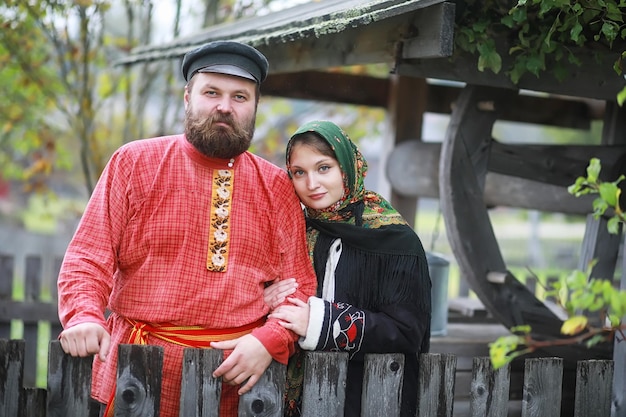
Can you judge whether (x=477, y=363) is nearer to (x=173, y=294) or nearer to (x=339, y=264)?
(x=339, y=264)

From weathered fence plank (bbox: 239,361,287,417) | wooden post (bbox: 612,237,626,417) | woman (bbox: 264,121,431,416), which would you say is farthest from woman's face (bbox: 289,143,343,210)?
wooden post (bbox: 612,237,626,417)

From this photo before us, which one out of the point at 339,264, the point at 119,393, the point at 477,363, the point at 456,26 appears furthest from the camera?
the point at 456,26

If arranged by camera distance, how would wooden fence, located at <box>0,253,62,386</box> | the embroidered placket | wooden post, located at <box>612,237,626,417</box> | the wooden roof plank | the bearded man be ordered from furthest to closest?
wooden fence, located at <box>0,253,62,386</box>
the wooden roof plank
wooden post, located at <box>612,237,626,417</box>
the embroidered placket
the bearded man

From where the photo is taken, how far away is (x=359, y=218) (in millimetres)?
2971

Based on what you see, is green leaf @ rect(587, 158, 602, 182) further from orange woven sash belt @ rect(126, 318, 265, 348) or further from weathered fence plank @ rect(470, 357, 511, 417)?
orange woven sash belt @ rect(126, 318, 265, 348)

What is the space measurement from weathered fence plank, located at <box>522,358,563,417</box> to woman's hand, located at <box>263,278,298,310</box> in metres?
0.84

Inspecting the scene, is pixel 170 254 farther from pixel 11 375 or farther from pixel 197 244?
pixel 11 375

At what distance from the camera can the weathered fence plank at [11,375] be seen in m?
2.32

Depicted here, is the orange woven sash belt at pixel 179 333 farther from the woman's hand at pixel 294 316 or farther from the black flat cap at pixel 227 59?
the black flat cap at pixel 227 59

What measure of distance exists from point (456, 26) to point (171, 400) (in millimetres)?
1916

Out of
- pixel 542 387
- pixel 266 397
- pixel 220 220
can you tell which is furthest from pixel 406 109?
pixel 266 397

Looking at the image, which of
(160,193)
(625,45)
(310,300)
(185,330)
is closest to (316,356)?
(310,300)

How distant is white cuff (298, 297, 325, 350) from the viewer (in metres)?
2.69

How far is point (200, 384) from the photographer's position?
7.98ft
